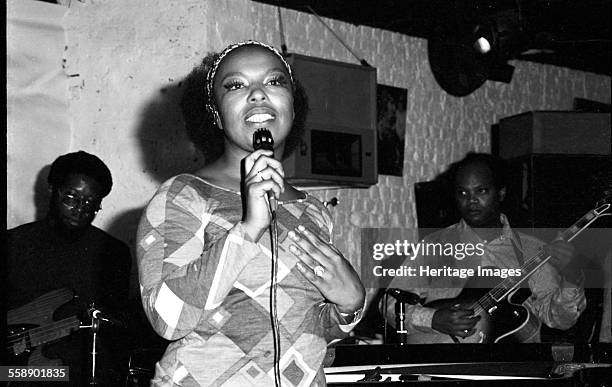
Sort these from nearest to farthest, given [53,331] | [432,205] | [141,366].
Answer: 1. [141,366]
2. [53,331]
3. [432,205]

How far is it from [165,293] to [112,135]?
3.36 meters

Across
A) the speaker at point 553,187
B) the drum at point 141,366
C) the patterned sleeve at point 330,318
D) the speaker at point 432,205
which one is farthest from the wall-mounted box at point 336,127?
the patterned sleeve at point 330,318

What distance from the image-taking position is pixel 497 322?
3930 mm

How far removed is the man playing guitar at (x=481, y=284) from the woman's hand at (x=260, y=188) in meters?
2.64

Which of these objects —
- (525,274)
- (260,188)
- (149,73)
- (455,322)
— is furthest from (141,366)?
(149,73)

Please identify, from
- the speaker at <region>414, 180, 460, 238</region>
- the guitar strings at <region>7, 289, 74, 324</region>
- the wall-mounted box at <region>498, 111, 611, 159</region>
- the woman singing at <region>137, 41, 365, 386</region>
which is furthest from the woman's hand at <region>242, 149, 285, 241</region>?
the speaker at <region>414, 180, 460, 238</region>

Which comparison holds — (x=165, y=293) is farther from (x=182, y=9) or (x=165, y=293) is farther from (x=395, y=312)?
(x=182, y=9)

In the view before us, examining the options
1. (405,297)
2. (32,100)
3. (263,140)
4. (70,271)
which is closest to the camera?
(263,140)

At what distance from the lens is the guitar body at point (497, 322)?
12.8ft

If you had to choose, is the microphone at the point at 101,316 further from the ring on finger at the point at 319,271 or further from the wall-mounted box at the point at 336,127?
the ring on finger at the point at 319,271

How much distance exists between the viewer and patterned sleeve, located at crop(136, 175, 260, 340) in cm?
133

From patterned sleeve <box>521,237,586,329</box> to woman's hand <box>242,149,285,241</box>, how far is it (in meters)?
2.92

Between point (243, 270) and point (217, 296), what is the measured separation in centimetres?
8

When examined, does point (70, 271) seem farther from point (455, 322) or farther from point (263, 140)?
point (263, 140)
